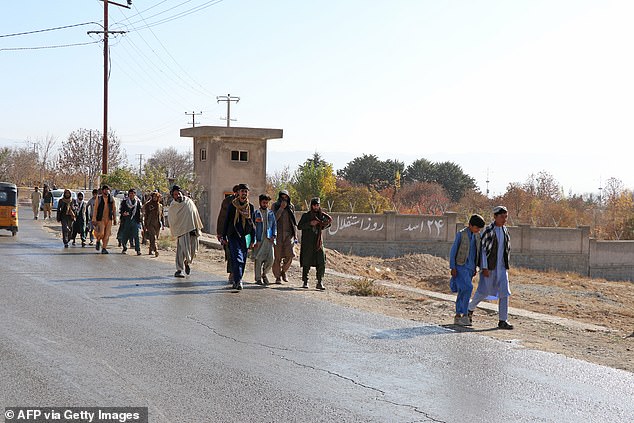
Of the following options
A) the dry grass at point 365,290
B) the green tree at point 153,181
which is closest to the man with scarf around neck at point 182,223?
the dry grass at point 365,290

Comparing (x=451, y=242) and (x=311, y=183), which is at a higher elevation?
(x=311, y=183)

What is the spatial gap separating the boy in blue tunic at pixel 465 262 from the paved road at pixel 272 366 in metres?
0.64

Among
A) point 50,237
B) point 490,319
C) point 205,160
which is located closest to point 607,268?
point 205,160

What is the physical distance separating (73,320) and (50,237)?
18.9 m

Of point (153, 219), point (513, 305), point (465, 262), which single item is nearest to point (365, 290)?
point (465, 262)

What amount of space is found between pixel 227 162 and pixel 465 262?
2574cm

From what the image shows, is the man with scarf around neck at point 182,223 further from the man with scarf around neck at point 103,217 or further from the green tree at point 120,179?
the green tree at point 120,179

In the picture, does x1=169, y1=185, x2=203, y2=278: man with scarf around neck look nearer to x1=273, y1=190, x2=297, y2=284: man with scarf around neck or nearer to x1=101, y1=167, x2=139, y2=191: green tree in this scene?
x1=273, y1=190, x2=297, y2=284: man with scarf around neck

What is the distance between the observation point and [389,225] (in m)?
38.7

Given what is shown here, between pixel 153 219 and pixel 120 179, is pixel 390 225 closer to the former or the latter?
pixel 120 179

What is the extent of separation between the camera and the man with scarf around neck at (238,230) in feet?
46.2

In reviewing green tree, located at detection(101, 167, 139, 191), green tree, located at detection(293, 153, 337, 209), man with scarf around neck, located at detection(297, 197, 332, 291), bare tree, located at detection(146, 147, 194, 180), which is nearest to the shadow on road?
man with scarf around neck, located at detection(297, 197, 332, 291)

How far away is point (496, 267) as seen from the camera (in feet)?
37.2

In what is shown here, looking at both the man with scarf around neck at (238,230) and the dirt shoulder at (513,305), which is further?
the man with scarf around neck at (238,230)
